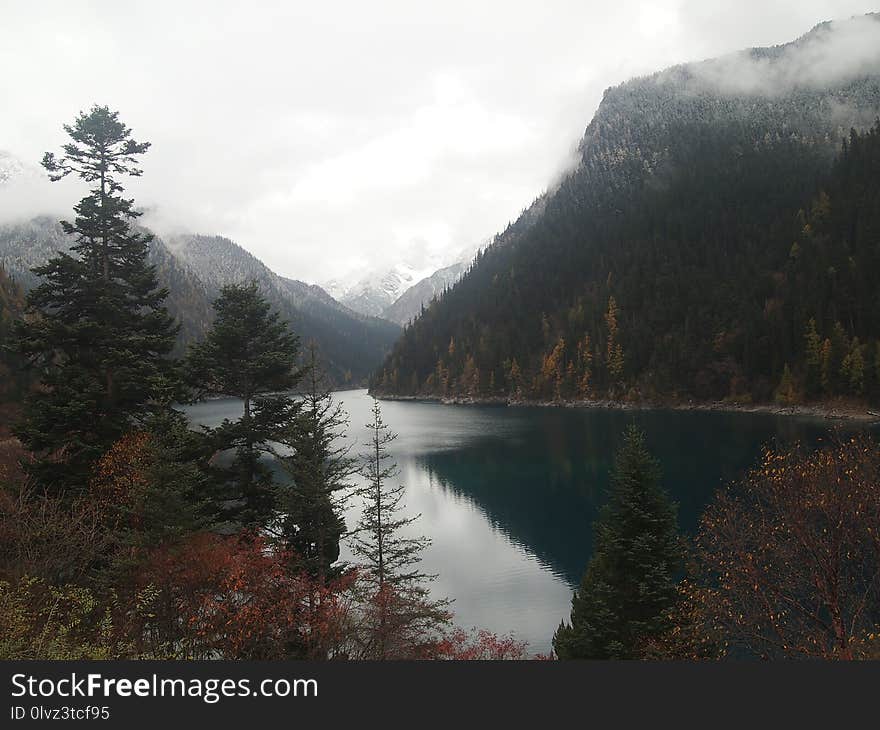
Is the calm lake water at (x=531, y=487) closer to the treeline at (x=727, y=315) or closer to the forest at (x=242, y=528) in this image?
the forest at (x=242, y=528)

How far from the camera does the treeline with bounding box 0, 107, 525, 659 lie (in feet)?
53.0

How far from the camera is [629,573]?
2280 cm

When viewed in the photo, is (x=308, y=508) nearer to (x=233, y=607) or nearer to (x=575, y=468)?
(x=233, y=607)

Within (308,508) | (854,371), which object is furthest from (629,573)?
(854,371)

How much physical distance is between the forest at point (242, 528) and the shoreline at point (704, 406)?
9059 centimetres

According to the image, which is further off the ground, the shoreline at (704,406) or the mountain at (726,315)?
the mountain at (726,315)

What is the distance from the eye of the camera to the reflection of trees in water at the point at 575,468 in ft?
149

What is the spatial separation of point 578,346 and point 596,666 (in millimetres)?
158558

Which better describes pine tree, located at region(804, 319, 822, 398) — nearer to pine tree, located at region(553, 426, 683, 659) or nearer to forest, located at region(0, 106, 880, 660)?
forest, located at region(0, 106, 880, 660)

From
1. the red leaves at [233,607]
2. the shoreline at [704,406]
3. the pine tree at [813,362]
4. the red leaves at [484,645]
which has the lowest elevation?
the red leaves at [484,645]

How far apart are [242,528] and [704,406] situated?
416ft

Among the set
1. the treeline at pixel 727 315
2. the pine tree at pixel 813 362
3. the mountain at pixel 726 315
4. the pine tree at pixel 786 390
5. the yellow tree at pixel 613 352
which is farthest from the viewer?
the yellow tree at pixel 613 352

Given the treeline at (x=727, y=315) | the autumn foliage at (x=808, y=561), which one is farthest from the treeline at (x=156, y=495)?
the treeline at (x=727, y=315)

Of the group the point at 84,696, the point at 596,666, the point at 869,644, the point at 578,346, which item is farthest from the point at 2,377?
the point at 578,346
